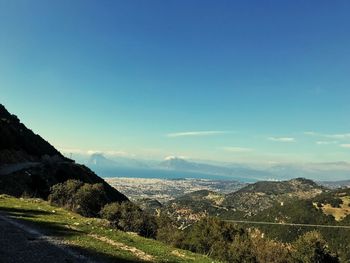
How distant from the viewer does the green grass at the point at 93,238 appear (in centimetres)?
2083

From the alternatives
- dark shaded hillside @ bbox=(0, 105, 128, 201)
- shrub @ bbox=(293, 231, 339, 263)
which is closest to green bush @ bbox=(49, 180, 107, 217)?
dark shaded hillside @ bbox=(0, 105, 128, 201)

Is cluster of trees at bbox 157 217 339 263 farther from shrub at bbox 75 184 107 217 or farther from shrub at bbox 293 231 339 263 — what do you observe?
shrub at bbox 75 184 107 217

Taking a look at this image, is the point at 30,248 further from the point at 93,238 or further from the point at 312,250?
the point at 312,250

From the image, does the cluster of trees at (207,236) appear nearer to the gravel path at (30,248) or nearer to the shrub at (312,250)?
the shrub at (312,250)

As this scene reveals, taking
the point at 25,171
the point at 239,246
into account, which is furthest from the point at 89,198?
the point at 239,246

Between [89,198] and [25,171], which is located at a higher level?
[25,171]

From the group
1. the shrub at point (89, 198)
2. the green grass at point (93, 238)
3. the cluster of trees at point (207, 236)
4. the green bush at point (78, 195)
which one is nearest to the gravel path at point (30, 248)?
the green grass at point (93, 238)

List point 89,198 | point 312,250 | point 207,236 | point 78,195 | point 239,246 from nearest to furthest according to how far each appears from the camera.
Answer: point 78,195
point 239,246
point 89,198
point 312,250
point 207,236

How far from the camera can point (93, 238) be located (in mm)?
23922

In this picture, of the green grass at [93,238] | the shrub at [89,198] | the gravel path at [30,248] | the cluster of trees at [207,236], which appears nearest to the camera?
the gravel path at [30,248]

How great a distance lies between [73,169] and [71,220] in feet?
261

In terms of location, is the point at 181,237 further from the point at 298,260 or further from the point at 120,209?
the point at 298,260

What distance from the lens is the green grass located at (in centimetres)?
2083

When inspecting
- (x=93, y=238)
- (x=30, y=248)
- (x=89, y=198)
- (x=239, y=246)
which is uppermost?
(x=30, y=248)
